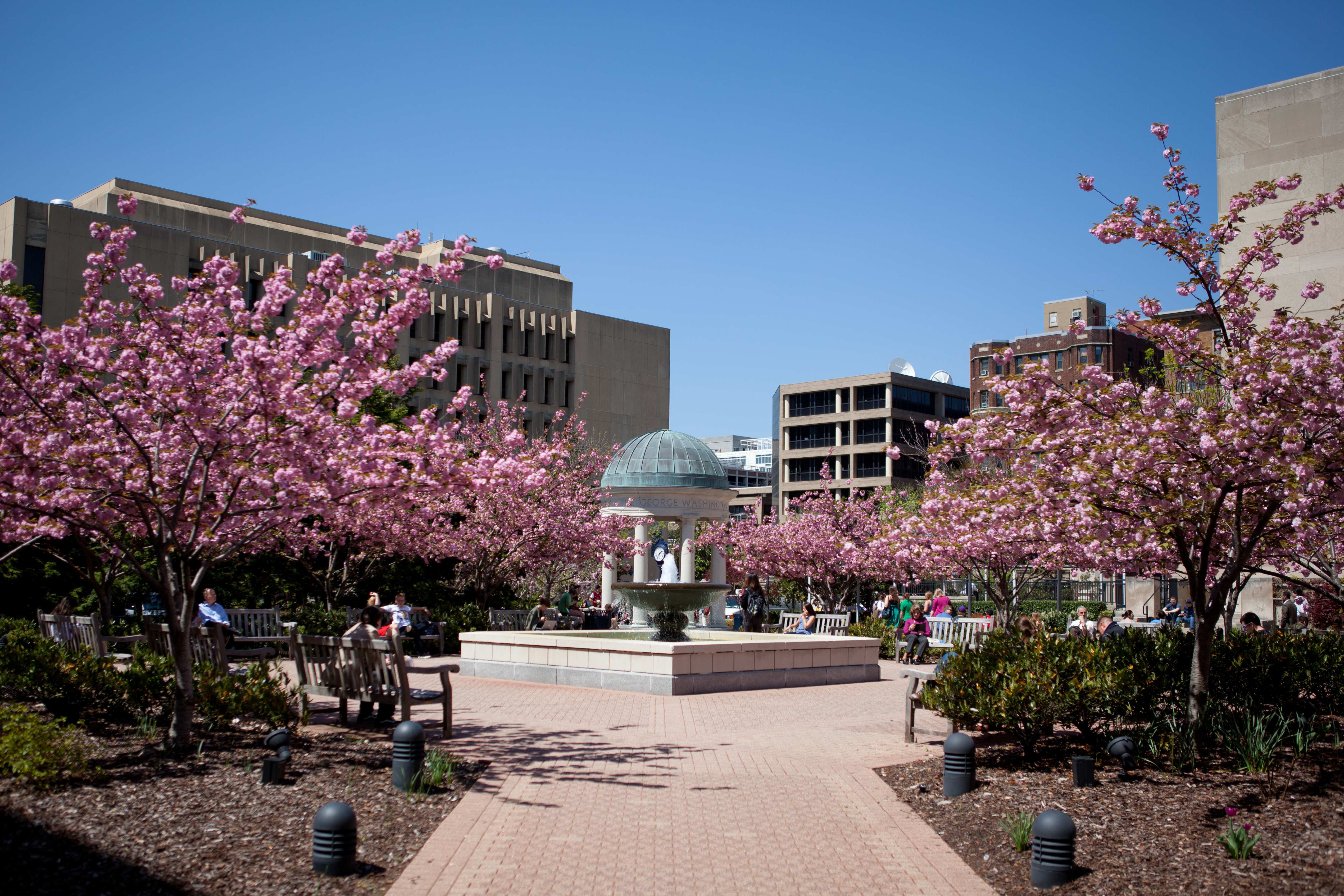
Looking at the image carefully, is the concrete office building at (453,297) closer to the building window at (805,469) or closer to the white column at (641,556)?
the building window at (805,469)

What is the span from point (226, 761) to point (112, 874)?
8.88 ft

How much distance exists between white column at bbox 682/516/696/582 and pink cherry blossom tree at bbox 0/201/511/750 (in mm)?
21879

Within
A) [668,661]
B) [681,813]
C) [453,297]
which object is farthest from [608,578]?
[453,297]

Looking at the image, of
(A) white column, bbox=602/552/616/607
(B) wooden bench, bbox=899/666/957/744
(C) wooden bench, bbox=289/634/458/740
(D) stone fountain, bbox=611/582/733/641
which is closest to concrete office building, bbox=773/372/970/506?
(A) white column, bbox=602/552/616/607

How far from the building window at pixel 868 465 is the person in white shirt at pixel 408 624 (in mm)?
77493

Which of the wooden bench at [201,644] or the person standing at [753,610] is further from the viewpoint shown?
the person standing at [753,610]

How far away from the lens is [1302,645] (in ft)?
39.7

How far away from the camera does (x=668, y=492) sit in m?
32.3

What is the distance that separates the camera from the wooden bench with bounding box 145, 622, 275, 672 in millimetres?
10648

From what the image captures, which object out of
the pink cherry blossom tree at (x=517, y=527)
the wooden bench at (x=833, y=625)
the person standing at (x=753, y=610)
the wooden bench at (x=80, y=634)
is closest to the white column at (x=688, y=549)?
the pink cherry blossom tree at (x=517, y=527)

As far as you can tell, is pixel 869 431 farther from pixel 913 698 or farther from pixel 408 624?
pixel 913 698

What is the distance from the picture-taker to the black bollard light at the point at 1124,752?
8133 millimetres

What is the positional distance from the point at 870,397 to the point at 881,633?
75871 mm

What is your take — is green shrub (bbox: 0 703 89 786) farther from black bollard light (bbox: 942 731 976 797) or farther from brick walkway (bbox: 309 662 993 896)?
black bollard light (bbox: 942 731 976 797)
